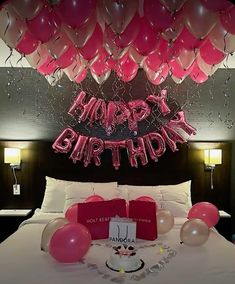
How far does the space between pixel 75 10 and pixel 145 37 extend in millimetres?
545

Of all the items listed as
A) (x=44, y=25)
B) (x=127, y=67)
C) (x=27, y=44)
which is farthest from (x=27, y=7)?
(x=127, y=67)

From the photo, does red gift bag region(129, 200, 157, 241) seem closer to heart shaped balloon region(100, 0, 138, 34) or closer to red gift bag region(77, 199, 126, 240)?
red gift bag region(77, 199, 126, 240)

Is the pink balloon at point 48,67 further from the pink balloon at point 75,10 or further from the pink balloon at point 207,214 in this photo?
the pink balloon at point 207,214

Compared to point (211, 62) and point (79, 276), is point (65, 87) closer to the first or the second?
point (211, 62)

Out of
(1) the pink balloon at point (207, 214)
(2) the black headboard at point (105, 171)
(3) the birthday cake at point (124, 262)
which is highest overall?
(2) the black headboard at point (105, 171)

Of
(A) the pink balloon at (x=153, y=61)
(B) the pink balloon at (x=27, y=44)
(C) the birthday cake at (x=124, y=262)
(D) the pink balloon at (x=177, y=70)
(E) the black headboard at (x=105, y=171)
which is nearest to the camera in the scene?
(C) the birthday cake at (x=124, y=262)

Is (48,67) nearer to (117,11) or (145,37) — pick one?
(145,37)

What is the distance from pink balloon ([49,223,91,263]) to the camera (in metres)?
1.73

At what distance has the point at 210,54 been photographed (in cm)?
201

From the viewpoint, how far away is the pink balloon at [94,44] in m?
1.85

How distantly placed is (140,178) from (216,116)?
1.18 metres

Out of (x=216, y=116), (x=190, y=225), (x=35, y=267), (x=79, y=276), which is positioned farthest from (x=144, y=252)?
(x=216, y=116)

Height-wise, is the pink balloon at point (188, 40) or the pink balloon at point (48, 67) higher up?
the pink balloon at point (188, 40)

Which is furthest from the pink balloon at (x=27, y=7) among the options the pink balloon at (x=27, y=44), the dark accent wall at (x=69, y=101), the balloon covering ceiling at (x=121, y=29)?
the dark accent wall at (x=69, y=101)
